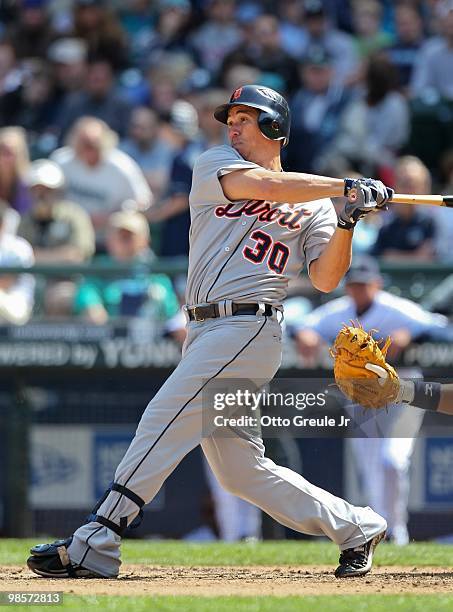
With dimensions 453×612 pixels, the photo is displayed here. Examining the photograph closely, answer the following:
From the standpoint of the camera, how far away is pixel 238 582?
521cm

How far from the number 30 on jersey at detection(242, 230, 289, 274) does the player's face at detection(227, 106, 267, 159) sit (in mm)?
381

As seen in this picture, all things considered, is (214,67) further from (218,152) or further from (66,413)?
(218,152)

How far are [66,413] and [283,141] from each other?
13.7 ft

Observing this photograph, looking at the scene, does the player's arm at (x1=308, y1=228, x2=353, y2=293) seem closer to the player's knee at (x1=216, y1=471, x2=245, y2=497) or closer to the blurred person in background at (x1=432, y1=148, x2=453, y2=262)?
the player's knee at (x1=216, y1=471, x2=245, y2=497)

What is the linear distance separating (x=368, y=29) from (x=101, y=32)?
2668mm

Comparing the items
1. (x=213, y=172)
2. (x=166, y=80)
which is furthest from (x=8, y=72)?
(x=213, y=172)

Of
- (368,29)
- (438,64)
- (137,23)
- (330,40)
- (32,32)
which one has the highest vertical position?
(137,23)

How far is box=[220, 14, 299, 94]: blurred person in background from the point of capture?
1190cm

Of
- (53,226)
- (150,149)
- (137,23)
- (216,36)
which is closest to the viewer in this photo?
(53,226)

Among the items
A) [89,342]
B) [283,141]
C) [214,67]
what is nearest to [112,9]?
[214,67]

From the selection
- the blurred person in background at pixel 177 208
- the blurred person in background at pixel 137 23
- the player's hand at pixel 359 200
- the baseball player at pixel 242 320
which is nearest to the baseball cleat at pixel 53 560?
the baseball player at pixel 242 320

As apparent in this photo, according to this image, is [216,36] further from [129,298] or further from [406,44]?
[129,298]

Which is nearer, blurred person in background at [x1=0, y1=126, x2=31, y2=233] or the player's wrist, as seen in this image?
the player's wrist

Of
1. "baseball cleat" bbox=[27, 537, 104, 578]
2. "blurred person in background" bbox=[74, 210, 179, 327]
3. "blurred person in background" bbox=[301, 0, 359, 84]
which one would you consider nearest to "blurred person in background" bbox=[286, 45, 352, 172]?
"blurred person in background" bbox=[301, 0, 359, 84]
